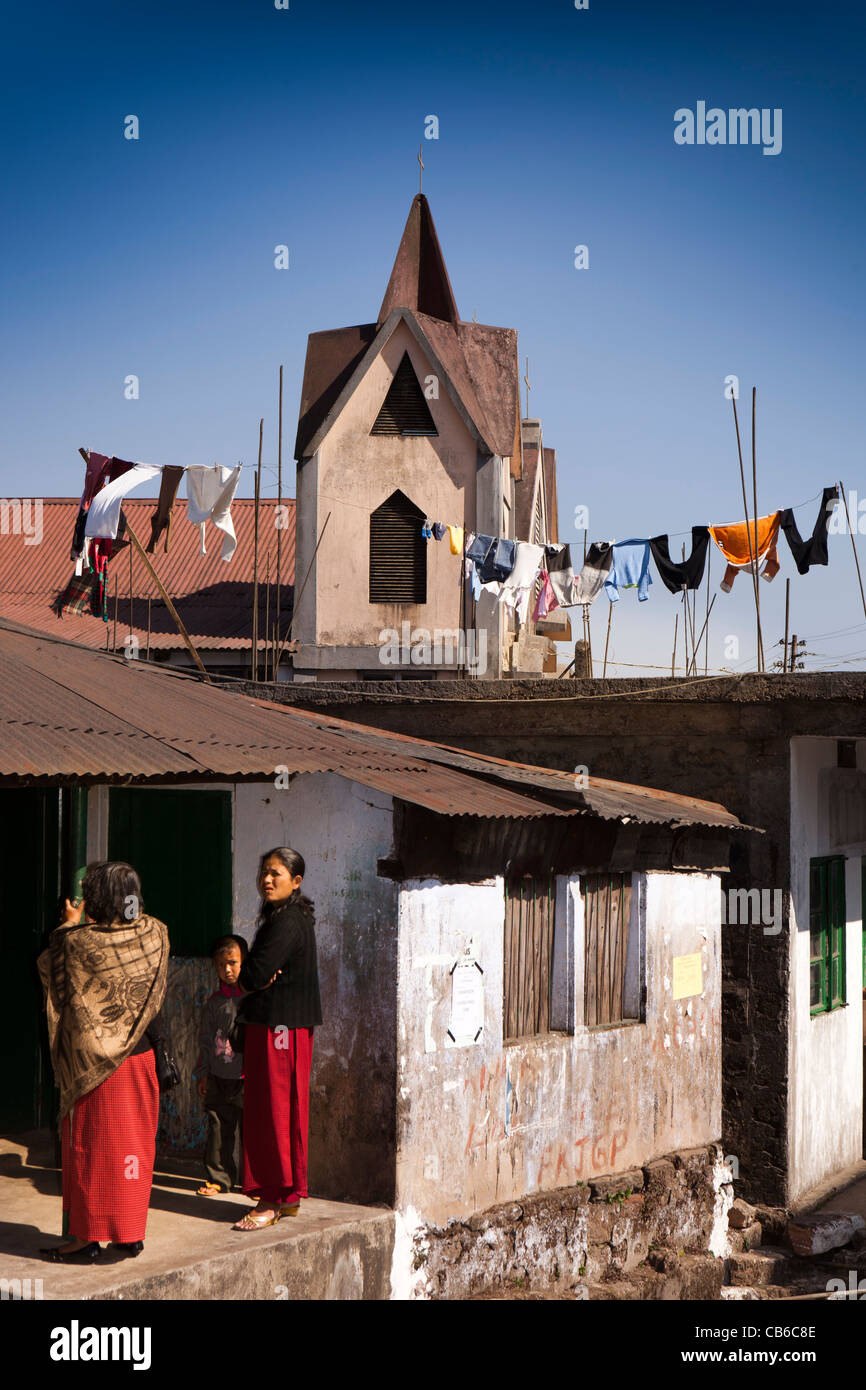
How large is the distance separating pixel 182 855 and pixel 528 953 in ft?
6.95

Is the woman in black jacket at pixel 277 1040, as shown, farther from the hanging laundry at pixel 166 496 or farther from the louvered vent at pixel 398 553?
the louvered vent at pixel 398 553

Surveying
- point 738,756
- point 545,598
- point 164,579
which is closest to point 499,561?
point 545,598

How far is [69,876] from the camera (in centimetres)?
734

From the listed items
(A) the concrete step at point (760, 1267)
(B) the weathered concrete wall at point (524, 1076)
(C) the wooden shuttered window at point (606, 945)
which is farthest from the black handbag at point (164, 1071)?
(A) the concrete step at point (760, 1267)

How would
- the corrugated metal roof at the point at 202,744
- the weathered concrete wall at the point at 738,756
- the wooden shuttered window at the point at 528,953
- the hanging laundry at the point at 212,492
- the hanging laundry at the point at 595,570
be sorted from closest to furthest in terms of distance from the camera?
the corrugated metal roof at the point at 202,744
the wooden shuttered window at the point at 528,953
the weathered concrete wall at the point at 738,756
the hanging laundry at the point at 212,492
the hanging laundry at the point at 595,570

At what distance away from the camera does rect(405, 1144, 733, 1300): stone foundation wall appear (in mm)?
7281

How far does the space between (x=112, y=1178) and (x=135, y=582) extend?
1818 cm

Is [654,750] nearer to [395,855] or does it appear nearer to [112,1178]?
[395,855]

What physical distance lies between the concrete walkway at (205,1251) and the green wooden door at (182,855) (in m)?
1.40

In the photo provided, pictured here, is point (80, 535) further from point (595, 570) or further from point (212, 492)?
point (595, 570)

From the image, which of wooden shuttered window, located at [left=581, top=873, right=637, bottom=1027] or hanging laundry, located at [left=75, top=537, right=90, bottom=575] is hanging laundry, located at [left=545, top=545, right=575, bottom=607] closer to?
hanging laundry, located at [left=75, top=537, right=90, bottom=575]

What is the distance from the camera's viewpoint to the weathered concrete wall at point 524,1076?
283 inches

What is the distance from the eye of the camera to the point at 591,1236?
8.30 m
